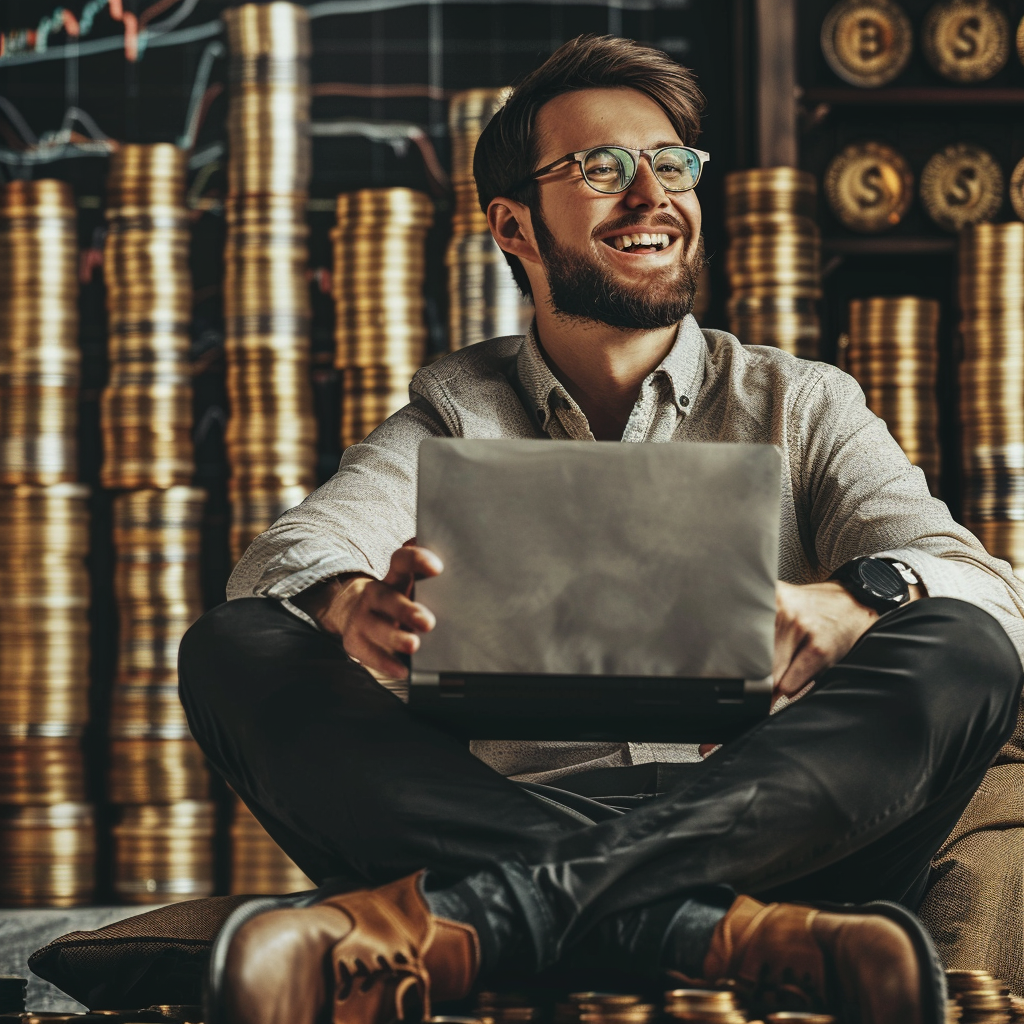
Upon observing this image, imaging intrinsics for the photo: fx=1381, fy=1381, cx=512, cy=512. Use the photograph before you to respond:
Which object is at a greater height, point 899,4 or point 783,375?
point 899,4

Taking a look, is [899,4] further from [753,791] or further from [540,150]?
[753,791]

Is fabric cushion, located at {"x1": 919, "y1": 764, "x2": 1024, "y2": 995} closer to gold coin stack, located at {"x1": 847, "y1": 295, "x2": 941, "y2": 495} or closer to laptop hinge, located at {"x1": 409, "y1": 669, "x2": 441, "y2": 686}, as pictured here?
A: laptop hinge, located at {"x1": 409, "y1": 669, "x2": 441, "y2": 686}

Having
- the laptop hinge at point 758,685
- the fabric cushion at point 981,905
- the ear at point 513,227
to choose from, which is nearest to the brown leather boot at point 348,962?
the laptop hinge at point 758,685

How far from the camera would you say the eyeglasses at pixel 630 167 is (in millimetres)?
1772

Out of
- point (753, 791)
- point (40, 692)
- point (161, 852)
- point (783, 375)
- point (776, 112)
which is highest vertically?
point (776, 112)

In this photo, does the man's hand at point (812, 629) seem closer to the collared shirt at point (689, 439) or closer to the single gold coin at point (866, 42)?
the collared shirt at point (689, 439)

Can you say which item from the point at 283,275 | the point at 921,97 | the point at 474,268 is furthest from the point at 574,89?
the point at 921,97

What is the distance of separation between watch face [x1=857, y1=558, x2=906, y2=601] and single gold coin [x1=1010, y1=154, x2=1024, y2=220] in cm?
281

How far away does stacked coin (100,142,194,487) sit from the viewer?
11.2ft

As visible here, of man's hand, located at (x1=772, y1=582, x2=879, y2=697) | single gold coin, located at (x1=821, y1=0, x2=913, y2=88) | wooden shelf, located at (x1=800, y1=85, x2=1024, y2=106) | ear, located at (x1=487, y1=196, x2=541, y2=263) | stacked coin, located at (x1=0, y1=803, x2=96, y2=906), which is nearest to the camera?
man's hand, located at (x1=772, y1=582, x2=879, y2=697)

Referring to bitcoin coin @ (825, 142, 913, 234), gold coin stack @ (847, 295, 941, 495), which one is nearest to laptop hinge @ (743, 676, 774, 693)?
gold coin stack @ (847, 295, 941, 495)

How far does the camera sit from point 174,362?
3.44 meters

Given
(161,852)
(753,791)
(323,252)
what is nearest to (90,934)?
(753,791)

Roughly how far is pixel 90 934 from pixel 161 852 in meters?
1.77
